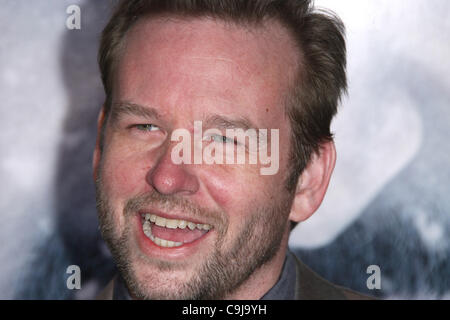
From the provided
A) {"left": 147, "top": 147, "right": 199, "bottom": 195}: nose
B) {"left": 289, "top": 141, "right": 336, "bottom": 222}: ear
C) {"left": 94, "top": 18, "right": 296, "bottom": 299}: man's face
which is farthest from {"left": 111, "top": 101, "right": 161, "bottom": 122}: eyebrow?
{"left": 289, "top": 141, "right": 336, "bottom": 222}: ear

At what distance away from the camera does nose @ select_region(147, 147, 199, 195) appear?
1.34 meters

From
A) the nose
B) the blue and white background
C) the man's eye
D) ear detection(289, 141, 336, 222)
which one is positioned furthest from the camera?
the blue and white background

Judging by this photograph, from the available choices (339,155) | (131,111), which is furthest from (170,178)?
(339,155)

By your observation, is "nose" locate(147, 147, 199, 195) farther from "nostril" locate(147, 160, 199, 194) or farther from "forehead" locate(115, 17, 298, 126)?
"forehead" locate(115, 17, 298, 126)

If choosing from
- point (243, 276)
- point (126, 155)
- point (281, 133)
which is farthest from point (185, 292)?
point (281, 133)

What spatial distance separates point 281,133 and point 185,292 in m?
0.51

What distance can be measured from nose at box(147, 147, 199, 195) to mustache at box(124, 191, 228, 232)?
23 mm

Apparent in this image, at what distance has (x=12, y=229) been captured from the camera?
2.29m

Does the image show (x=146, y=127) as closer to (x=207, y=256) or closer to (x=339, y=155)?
(x=207, y=256)

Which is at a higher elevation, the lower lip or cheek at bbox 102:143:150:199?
cheek at bbox 102:143:150:199

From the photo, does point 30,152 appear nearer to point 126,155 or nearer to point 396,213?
point 126,155

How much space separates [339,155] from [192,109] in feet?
3.22

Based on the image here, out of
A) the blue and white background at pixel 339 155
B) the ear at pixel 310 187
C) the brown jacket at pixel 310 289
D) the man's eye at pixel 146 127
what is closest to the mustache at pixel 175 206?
the man's eye at pixel 146 127

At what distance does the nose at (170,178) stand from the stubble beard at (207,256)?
0.03 metres
